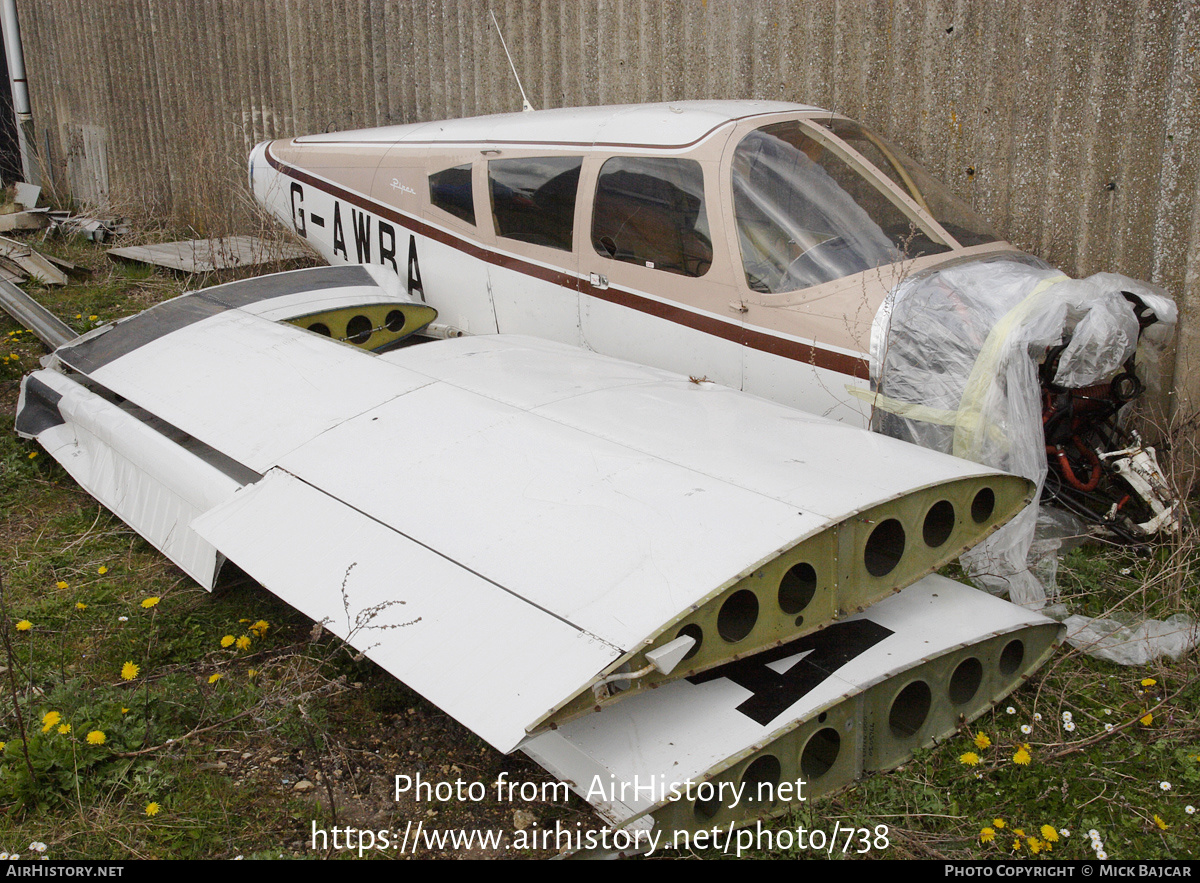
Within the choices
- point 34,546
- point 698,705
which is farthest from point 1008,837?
point 34,546

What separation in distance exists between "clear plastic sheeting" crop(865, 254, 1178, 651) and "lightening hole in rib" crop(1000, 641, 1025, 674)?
0.52m

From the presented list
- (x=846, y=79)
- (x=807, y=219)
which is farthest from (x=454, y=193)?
(x=846, y=79)

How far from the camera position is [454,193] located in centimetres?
516

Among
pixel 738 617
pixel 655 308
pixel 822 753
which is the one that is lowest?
pixel 822 753

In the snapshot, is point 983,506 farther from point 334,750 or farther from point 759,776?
point 334,750

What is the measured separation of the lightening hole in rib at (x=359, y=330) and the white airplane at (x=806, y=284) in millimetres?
745

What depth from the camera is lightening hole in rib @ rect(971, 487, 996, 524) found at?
3066 mm

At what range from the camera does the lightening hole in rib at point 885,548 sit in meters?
2.82

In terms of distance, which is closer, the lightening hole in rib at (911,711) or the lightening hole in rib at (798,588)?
the lightening hole in rib at (798,588)

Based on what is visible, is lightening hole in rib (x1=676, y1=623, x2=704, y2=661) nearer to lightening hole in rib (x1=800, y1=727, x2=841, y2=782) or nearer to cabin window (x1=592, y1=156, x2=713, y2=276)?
lightening hole in rib (x1=800, y1=727, x2=841, y2=782)

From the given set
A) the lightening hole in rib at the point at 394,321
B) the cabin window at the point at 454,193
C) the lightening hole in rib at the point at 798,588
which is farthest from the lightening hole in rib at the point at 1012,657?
the lightening hole in rib at the point at 394,321

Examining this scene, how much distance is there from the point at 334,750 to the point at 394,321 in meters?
2.93

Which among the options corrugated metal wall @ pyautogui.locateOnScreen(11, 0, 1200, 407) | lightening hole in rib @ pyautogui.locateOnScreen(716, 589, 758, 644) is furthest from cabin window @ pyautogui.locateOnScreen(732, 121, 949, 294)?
lightening hole in rib @ pyautogui.locateOnScreen(716, 589, 758, 644)

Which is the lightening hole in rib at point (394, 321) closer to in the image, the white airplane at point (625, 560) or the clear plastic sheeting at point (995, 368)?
the white airplane at point (625, 560)
